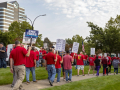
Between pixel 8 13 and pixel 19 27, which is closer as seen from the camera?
pixel 19 27

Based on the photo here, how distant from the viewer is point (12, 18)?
493 feet

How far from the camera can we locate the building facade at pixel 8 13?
13962 cm

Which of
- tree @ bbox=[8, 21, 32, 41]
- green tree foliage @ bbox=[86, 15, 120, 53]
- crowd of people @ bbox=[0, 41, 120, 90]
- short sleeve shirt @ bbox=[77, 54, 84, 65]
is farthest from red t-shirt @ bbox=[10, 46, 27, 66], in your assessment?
tree @ bbox=[8, 21, 32, 41]

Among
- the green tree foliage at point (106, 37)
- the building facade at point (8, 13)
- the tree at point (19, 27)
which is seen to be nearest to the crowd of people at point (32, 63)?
the green tree foliage at point (106, 37)

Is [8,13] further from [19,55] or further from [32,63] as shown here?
[19,55]

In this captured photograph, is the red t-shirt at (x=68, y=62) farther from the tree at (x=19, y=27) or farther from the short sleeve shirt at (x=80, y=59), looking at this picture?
the tree at (x=19, y=27)

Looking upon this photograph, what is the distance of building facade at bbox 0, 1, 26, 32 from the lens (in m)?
140

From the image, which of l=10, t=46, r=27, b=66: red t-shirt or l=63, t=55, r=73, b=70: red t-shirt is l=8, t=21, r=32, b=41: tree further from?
l=10, t=46, r=27, b=66: red t-shirt

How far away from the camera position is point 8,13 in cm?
14450

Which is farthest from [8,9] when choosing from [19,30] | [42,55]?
[42,55]

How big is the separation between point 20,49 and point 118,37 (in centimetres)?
3615

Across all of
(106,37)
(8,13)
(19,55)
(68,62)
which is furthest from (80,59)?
(8,13)

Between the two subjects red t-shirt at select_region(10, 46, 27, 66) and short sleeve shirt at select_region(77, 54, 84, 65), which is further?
short sleeve shirt at select_region(77, 54, 84, 65)

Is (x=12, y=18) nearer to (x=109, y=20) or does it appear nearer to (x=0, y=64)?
(x=109, y=20)
